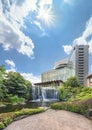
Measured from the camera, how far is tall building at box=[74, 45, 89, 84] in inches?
5379

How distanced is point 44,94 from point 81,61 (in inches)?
3298

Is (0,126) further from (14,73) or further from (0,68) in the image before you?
(14,73)

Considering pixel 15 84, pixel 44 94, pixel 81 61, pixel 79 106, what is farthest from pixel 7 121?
pixel 81 61

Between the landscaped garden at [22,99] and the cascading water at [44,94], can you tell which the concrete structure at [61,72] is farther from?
the cascading water at [44,94]

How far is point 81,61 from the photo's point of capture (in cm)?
13975

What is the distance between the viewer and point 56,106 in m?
17.5

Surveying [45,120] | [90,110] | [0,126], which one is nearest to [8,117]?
[0,126]

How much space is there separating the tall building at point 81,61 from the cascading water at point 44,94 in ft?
253

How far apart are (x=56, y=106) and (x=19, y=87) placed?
3158cm

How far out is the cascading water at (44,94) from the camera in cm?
5711

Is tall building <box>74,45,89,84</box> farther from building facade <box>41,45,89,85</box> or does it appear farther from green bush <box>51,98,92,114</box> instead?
green bush <box>51,98,92,114</box>

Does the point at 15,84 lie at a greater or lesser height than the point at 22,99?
greater

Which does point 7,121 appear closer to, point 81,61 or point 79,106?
point 79,106

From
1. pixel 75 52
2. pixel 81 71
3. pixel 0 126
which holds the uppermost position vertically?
pixel 75 52
